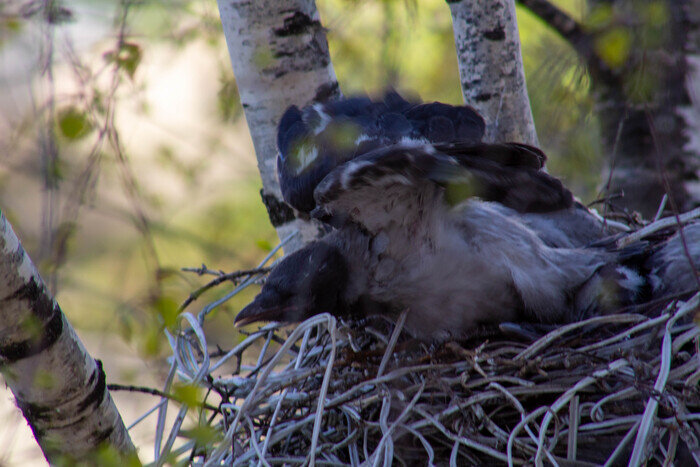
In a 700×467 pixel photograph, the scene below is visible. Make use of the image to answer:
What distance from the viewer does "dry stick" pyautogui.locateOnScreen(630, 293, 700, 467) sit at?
4.60 ft

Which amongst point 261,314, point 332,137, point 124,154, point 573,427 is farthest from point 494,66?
point 124,154

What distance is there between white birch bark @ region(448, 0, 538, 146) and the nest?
79 centimetres

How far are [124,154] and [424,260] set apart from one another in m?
0.94

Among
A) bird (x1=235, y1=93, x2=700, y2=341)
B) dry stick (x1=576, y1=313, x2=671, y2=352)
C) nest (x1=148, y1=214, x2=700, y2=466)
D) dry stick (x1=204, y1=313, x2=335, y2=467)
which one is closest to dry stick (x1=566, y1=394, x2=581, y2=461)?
nest (x1=148, y1=214, x2=700, y2=466)

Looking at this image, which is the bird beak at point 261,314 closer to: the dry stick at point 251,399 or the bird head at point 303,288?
the bird head at point 303,288

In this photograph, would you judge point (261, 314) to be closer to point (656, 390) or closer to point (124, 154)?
point (124, 154)

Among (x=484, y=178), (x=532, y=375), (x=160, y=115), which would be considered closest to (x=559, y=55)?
(x=484, y=178)

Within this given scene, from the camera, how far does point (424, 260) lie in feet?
6.56

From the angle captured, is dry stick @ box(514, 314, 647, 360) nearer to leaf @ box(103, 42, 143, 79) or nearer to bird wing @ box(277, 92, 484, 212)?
bird wing @ box(277, 92, 484, 212)

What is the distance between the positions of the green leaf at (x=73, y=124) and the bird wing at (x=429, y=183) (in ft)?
2.03

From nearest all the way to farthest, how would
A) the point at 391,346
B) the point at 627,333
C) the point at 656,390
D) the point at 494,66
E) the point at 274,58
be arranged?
the point at 656,390 < the point at 627,333 < the point at 391,346 < the point at 274,58 < the point at 494,66

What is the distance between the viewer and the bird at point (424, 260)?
1.95 metres

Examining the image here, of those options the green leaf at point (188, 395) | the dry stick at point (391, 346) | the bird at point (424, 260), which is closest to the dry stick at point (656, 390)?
the bird at point (424, 260)

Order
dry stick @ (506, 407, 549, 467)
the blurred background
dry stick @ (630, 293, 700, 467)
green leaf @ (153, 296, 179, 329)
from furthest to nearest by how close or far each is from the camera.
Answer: dry stick @ (506, 407, 549, 467) → dry stick @ (630, 293, 700, 467) → the blurred background → green leaf @ (153, 296, 179, 329)
